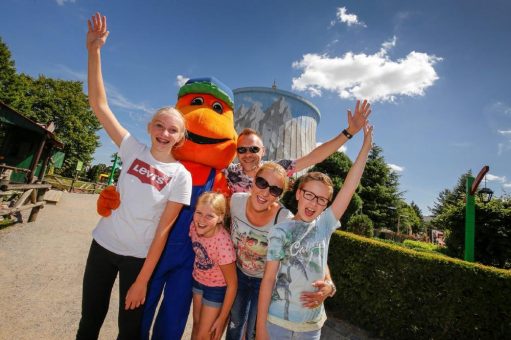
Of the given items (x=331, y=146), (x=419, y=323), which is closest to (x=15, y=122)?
(x=331, y=146)

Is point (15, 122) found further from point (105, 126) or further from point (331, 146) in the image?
point (331, 146)

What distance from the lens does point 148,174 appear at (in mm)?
1853

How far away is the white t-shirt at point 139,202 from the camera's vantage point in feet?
5.87

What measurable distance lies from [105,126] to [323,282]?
1939 mm

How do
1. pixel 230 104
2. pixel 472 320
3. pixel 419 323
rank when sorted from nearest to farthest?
pixel 230 104 → pixel 472 320 → pixel 419 323

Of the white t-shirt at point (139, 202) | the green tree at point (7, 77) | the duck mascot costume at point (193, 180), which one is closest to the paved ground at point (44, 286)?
the duck mascot costume at point (193, 180)

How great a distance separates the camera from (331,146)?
273 centimetres

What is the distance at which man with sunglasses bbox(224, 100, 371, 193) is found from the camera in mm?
2484

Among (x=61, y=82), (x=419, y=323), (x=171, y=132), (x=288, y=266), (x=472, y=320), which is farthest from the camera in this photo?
(x=61, y=82)

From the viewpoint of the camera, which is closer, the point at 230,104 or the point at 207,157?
the point at 207,157

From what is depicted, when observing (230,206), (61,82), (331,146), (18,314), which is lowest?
(18,314)

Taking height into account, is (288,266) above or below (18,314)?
above

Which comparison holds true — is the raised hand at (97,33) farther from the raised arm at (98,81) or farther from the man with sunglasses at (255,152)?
the man with sunglasses at (255,152)

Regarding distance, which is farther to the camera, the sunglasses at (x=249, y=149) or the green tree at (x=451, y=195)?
the green tree at (x=451, y=195)
